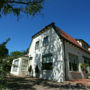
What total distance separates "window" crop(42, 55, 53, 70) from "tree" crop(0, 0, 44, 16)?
599 centimetres

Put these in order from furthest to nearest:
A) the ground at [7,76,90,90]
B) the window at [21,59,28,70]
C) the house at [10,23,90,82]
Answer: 1. the window at [21,59,28,70]
2. the house at [10,23,90,82]
3. the ground at [7,76,90,90]

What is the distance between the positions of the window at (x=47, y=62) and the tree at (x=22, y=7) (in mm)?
5994

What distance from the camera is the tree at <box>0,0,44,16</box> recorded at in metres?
8.57

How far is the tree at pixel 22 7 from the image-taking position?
8.57 m

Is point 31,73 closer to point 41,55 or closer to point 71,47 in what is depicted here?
point 41,55

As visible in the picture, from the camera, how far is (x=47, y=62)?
10602 mm

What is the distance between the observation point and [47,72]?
1028cm

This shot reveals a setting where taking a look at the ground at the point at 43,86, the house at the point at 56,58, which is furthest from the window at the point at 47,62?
the ground at the point at 43,86

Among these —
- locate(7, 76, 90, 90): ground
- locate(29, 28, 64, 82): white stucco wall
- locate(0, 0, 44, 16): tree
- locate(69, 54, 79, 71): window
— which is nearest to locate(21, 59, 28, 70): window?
locate(29, 28, 64, 82): white stucco wall

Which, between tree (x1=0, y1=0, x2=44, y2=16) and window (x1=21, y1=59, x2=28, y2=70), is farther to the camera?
window (x1=21, y1=59, x2=28, y2=70)

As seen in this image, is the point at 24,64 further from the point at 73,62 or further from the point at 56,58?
the point at 73,62

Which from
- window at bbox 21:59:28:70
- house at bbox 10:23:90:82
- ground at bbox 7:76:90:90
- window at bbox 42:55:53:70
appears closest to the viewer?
ground at bbox 7:76:90:90

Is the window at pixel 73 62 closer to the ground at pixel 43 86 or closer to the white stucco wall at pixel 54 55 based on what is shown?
the white stucco wall at pixel 54 55

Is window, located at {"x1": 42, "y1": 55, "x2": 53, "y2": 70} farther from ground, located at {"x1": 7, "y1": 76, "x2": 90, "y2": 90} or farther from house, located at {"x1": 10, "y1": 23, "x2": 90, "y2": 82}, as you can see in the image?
ground, located at {"x1": 7, "y1": 76, "x2": 90, "y2": 90}
